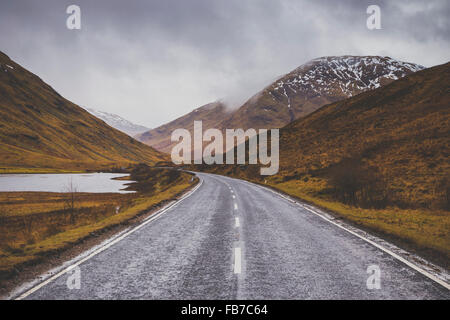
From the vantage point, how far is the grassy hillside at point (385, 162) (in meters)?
11.8

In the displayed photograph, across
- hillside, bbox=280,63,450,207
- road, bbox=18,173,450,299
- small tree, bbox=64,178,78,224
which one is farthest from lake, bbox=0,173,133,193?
road, bbox=18,173,450,299

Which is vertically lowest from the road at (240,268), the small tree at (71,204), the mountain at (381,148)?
the small tree at (71,204)

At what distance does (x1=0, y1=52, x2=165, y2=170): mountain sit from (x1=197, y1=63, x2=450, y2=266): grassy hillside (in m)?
75.9

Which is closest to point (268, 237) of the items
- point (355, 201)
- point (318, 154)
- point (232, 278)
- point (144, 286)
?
point (232, 278)

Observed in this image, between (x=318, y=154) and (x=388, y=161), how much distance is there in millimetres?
16223

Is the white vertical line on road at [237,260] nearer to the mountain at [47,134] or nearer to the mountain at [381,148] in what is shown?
the mountain at [381,148]

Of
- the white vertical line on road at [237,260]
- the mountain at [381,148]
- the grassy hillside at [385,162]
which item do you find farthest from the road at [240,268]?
the mountain at [381,148]

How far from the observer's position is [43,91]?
166 meters

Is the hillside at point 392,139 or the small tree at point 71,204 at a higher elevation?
the hillside at point 392,139

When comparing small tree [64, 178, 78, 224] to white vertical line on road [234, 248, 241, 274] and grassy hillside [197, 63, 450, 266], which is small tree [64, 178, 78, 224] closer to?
white vertical line on road [234, 248, 241, 274]

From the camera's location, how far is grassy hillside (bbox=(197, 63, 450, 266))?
11.8 metres

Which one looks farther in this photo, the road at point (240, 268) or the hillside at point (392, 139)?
the hillside at point (392, 139)

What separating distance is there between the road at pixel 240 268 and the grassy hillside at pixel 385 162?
8.07ft
